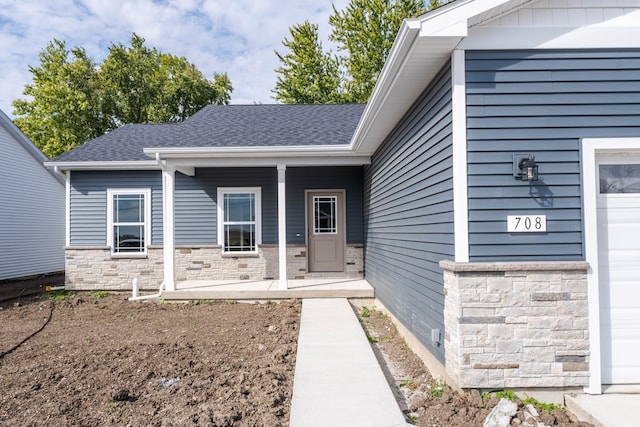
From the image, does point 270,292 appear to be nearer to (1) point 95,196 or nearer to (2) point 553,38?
(1) point 95,196

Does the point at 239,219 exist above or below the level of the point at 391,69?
below

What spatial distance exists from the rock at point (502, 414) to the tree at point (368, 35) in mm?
18486

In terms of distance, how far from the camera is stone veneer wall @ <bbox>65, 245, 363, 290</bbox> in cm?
846

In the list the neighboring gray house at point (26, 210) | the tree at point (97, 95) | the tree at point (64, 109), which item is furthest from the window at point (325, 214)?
the tree at point (64, 109)

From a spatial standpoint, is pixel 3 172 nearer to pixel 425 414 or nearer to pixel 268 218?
pixel 268 218

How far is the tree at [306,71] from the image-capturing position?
69.5 ft

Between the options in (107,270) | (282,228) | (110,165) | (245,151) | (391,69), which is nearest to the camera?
(391,69)

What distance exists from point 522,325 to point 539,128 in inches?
63.0

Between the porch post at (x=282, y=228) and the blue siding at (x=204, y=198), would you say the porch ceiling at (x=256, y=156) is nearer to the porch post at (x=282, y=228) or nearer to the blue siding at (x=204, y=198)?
the porch post at (x=282, y=228)

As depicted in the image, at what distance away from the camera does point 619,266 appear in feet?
10.5

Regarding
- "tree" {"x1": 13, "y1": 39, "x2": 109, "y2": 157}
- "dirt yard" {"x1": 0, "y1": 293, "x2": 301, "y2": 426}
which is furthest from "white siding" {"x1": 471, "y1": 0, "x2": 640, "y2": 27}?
"tree" {"x1": 13, "y1": 39, "x2": 109, "y2": 157}

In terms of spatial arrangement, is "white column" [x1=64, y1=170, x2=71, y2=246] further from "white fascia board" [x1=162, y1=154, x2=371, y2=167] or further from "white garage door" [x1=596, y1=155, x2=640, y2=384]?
"white garage door" [x1=596, y1=155, x2=640, y2=384]

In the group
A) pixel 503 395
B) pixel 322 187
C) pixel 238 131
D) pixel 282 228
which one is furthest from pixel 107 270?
pixel 503 395

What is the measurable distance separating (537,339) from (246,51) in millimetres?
19984
